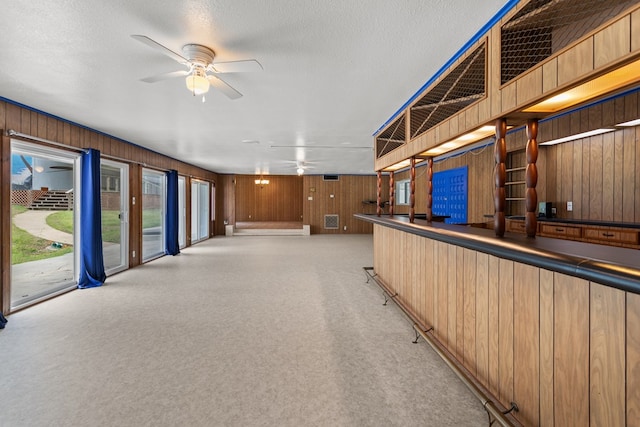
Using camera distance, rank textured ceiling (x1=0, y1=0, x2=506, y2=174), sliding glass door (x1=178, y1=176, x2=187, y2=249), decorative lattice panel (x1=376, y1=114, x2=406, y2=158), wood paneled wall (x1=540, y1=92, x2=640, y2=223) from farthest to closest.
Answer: sliding glass door (x1=178, y1=176, x2=187, y2=249), decorative lattice panel (x1=376, y1=114, x2=406, y2=158), wood paneled wall (x1=540, y1=92, x2=640, y2=223), textured ceiling (x1=0, y1=0, x2=506, y2=174)

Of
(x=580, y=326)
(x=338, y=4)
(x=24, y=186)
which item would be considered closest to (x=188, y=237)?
(x=24, y=186)

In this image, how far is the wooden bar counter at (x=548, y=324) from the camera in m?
1.17

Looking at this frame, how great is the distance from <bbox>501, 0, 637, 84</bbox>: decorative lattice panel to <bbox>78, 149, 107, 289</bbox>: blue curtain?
568cm

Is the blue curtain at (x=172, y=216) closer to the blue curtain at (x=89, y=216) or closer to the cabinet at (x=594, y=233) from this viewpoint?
the blue curtain at (x=89, y=216)

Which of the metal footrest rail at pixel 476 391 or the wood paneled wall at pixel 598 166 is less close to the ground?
the wood paneled wall at pixel 598 166

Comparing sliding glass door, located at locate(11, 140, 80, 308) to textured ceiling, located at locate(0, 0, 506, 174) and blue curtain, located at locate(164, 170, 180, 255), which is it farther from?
blue curtain, located at locate(164, 170, 180, 255)

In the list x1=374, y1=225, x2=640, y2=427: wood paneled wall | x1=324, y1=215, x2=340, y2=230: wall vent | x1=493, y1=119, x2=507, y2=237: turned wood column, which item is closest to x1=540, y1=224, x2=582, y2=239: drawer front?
x1=374, y1=225, x2=640, y2=427: wood paneled wall

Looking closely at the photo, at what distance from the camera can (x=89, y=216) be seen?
4781 millimetres

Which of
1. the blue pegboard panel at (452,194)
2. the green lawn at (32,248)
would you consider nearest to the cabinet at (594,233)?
the blue pegboard panel at (452,194)

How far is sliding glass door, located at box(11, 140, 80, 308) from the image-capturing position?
4141mm

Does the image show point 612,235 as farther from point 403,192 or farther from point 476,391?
point 403,192

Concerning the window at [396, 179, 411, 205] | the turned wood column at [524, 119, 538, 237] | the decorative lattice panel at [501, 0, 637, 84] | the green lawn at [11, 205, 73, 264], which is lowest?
the green lawn at [11, 205, 73, 264]

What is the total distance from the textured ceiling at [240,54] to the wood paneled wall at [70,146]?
0.78 feet

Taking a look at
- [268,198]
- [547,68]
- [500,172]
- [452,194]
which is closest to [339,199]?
[268,198]
